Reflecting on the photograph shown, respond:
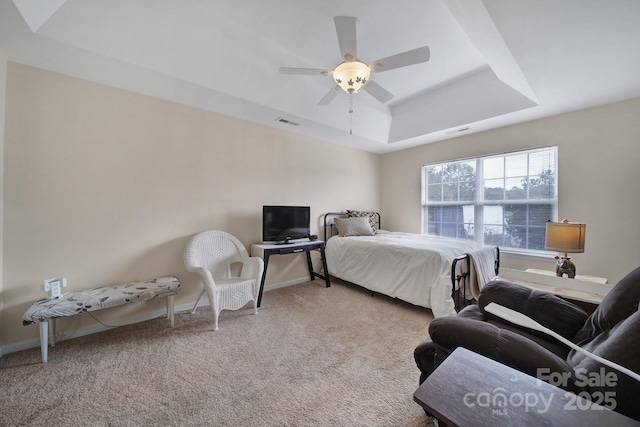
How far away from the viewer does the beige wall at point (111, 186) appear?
1999 millimetres

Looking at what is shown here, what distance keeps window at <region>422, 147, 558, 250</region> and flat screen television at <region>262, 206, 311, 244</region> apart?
245 cm

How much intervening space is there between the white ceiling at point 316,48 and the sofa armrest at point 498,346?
2.08m

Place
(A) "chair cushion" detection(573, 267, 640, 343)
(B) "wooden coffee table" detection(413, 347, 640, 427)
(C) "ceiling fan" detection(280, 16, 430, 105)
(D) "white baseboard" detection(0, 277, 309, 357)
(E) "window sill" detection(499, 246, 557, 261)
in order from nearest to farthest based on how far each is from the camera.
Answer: (B) "wooden coffee table" detection(413, 347, 640, 427) → (A) "chair cushion" detection(573, 267, 640, 343) → (C) "ceiling fan" detection(280, 16, 430, 105) → (D) "white baseboard" detection(0, 277, 309, 357) → (E) "window sill" detection(499, 246, 557, 261)

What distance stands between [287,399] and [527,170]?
4.13 metres

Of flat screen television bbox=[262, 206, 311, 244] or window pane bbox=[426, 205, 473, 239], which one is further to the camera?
window pane bbox=[426, 205, 473, 239]

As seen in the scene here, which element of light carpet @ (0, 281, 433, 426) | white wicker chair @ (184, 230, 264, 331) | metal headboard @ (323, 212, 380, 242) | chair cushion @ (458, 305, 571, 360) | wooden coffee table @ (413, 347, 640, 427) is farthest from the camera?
metal headboard @ (323, 212, 380, 242)

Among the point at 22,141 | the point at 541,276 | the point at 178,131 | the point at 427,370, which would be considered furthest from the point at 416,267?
the point at 22,141

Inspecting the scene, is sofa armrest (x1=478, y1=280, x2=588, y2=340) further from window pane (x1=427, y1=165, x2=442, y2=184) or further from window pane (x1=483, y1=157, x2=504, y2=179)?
window pane (x1=427, y1=165, x2=442, y2=184)

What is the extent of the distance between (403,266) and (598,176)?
2569 millimetres

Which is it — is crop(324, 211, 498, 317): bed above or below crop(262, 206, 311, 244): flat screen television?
below

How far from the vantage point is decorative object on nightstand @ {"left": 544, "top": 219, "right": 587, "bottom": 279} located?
2.01 meters

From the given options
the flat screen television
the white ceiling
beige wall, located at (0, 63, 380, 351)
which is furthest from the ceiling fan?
the flat screen television

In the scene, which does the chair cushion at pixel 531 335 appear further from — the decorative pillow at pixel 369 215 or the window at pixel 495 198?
the decorative pillow at pixel 369 215

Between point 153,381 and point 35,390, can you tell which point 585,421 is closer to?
point 153,381
